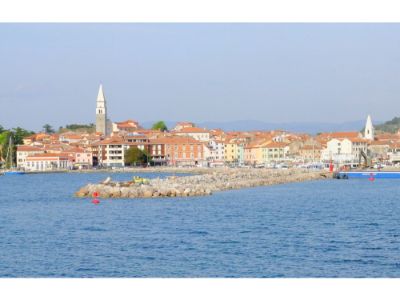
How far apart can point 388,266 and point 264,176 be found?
2506 cm

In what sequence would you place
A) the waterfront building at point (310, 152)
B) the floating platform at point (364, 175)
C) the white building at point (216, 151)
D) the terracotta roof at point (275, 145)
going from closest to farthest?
the floating platform at point (364, 175), the waterfront building at point (310, 152), the terracotta roof at point (275, 145), the white building at point (216, 151)

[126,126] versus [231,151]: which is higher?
[126,126]

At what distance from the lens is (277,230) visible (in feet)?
45.5

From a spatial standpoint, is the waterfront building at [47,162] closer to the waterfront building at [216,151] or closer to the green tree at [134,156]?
the green tree at [134,156]

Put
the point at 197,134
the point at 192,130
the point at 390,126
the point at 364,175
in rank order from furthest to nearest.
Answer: the point at 390,126 → the point at 192,130 → the point at 197,134 → the point at 364,175

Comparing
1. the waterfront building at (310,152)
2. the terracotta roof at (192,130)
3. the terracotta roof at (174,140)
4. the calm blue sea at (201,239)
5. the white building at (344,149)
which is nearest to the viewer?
the calm blue sea at (201,239)

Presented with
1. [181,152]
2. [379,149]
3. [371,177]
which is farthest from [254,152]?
[371,177]

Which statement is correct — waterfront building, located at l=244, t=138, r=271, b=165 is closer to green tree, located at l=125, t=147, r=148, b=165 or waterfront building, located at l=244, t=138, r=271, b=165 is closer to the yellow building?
the yellow building

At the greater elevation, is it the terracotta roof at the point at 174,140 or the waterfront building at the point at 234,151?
the terracotta roof at the point at 174,140

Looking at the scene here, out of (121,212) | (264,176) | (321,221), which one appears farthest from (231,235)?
(264,176)

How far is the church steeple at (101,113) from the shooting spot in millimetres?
70875

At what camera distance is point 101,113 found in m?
71.1

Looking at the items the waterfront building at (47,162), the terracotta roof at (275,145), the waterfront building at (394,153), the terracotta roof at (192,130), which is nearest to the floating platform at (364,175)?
the waterfront building at (394,153)

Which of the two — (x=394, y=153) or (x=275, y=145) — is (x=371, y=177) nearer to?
(x=275, y=145)
